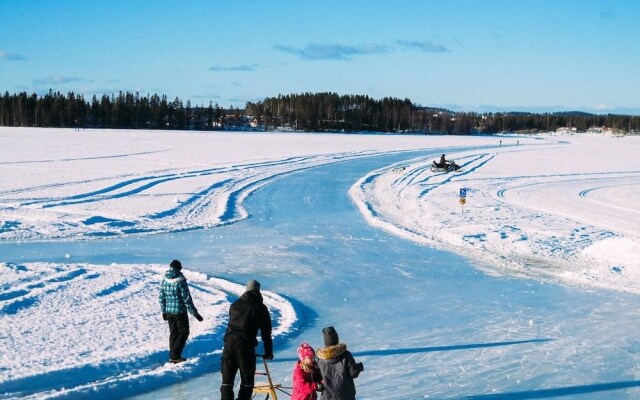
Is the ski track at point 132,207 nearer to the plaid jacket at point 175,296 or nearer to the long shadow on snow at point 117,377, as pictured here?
the long shadow on snow at point 117,377

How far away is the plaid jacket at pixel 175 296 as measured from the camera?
7488mm

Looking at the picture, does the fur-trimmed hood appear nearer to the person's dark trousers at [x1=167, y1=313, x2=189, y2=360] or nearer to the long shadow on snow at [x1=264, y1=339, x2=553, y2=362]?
the person's dark trousers at [x1=167, y1=313, x2=189, y2=360]

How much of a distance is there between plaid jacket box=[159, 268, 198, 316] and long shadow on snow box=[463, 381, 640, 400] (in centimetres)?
329

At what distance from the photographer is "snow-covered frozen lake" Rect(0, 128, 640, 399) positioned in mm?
7465

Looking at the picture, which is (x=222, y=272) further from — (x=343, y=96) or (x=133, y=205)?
(x=343, y=96)

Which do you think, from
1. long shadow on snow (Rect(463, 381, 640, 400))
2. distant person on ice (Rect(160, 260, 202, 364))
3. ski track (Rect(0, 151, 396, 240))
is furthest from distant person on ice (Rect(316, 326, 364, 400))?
ski track (Rect(0, 151, 396, 240))

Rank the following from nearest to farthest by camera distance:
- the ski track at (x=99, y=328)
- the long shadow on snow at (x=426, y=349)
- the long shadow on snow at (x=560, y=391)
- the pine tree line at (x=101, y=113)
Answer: the long shadow on snow at (x=560, y=391), the ski track at (x=99, y=328), the long shadow on snow at (x=426, y=349), the pine tree line at (x=101, y=113)

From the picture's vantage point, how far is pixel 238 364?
6.02 meters

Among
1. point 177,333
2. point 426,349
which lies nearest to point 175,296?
point 177,333

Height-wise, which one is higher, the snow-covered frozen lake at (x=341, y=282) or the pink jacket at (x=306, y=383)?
the pink jacket at (x=306, y=383)

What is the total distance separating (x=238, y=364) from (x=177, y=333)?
1.90 m

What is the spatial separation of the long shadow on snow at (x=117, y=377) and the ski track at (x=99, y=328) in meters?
0.01

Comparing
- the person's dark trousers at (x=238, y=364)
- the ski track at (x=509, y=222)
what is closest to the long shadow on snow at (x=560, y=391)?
the person's dark trousers at (x=238, y=364)

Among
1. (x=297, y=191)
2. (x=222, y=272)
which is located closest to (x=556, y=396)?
(x=222, y=272)
